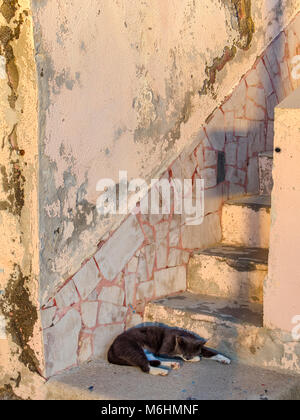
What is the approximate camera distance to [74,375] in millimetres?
3723

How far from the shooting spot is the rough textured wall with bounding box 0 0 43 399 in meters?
3.36

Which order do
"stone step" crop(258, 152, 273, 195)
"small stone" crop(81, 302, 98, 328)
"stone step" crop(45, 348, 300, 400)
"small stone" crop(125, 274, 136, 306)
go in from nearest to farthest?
"stone step" crop(45, 348, 300, 400) → "small stone" crop(81, 302, 98, 328) → "small stone" crop(125, 274, 136, 306) → "stone step" crop(258, 152, 273, 195)

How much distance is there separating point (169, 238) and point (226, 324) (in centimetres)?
81

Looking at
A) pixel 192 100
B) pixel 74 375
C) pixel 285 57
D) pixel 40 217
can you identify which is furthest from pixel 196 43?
pixel 74 375

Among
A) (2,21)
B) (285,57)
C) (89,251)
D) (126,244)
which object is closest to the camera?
(2,21)

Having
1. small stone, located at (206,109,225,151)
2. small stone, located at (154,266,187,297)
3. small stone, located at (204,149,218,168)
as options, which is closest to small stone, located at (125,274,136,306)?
small stone, located at (154,266,187,297)

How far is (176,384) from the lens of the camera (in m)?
3.65

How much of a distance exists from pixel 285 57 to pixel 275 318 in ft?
9.83

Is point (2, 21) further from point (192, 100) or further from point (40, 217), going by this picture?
point (192, 100)

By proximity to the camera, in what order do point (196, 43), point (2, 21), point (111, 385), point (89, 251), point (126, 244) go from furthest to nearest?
point (196, 43) → point (126, 244) → point (89, 251) → point (111, 385) → point (2, 21)

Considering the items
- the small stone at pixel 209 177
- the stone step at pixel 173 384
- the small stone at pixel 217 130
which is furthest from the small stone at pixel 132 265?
the small stone at pixel 217 130

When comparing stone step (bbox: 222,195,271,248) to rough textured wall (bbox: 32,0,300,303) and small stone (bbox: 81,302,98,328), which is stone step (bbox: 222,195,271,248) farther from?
small stone (bbox: 81,302,98,328)

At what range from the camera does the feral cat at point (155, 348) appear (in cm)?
387

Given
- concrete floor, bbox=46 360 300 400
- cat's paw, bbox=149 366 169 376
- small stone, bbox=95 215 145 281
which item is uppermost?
small stone, bbox=95 215 145 281
